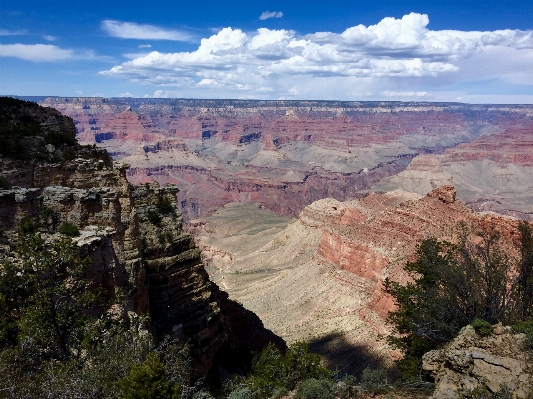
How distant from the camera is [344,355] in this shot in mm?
38344

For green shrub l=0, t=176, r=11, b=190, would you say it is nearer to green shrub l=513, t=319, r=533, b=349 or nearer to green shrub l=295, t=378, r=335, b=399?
green shrub l=295, t=378, r=335, b=399

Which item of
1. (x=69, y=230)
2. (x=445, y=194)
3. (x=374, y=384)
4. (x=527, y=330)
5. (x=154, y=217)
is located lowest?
(x=374, y=384)

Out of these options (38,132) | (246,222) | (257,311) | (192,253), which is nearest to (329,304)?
(257,311)

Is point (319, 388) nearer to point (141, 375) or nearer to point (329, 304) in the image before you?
point (141, 375)

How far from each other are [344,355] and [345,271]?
16.8m

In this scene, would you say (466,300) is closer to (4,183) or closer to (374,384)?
(374,384)

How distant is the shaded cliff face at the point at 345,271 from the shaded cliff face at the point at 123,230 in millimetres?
16439

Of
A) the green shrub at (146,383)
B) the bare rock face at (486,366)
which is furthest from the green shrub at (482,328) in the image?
the green shrub at (146,383)

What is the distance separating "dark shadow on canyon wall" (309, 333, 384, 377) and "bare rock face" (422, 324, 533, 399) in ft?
69.5

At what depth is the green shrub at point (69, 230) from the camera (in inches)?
658

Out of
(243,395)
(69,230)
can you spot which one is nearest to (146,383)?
(243,395)

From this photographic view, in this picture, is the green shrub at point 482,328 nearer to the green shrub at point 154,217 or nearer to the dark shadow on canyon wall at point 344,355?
the green shrub at point 154,217

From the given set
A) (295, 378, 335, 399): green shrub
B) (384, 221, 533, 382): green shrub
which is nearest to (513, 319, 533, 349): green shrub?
(384, 221, 533, 382): green shrub

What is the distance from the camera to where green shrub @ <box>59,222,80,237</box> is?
16703mm
